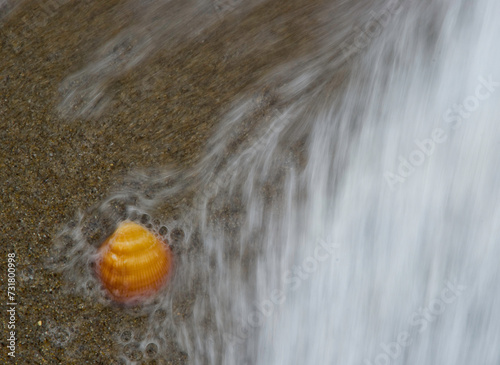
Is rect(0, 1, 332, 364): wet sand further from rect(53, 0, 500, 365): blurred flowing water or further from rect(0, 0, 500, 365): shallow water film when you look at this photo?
rect(53, 0, 500, 365): blurred flowing water

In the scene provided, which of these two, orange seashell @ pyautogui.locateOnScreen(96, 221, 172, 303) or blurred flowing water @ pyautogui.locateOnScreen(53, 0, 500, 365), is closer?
orange seashell @ pyautogui.locateOnScreen(96, 221, 172, 303)

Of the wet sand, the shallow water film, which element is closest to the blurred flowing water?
the shallow water film

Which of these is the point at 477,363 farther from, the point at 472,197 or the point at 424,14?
the point at 424,14

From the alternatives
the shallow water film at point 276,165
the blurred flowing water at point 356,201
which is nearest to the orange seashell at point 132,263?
the shallow water film at point 276,165

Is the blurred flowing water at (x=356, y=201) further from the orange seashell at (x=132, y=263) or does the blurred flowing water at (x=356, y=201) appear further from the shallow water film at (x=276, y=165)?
the orange seashell at (x=132, y=263)

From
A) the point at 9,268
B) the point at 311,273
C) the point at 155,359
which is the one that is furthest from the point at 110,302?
the point at 311,273
